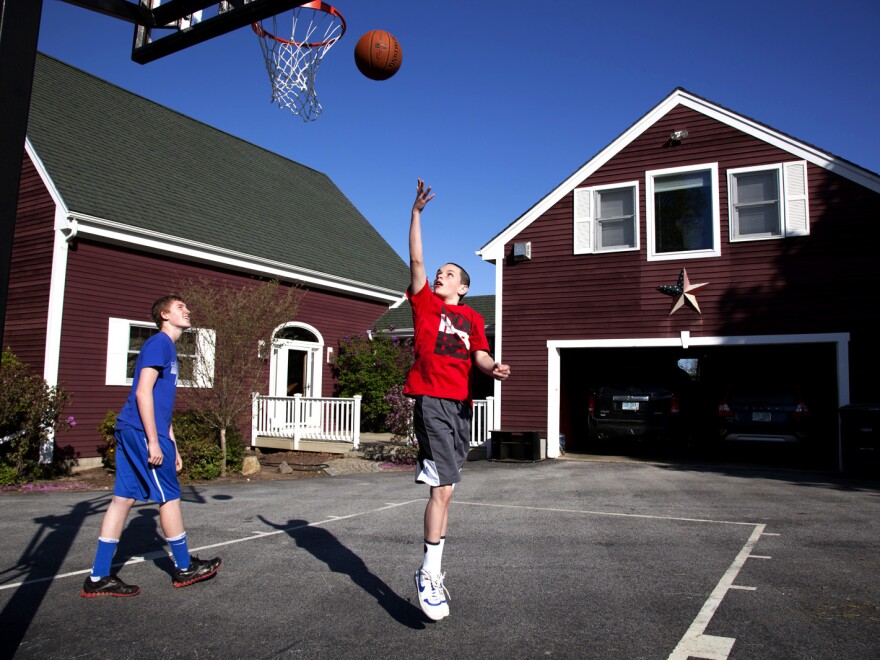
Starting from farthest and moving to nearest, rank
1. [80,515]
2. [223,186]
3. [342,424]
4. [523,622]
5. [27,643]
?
1. [223,186]
2. [342,424]
3. [80,515]
4. [523,622]
5. [27,643]

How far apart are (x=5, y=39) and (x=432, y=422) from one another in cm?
264

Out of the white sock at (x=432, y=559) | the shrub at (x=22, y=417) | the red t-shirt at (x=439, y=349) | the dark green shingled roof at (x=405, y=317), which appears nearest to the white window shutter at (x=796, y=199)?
the dark green shingled roof at (x=405, y=317)

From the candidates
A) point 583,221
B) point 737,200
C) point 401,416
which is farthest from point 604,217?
point 401,416

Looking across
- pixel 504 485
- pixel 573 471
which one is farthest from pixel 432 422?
pixel 573 471

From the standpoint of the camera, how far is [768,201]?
13.2 meters

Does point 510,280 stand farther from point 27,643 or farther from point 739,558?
point 27,643

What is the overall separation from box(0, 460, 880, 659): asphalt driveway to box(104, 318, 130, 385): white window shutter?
5.55m

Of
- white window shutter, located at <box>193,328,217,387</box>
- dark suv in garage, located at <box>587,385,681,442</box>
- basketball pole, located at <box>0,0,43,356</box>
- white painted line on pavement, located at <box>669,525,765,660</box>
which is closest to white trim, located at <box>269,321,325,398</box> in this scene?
white window shutter, located at <box>193,328,217,387</box>

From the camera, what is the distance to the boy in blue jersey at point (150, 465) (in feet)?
14.1

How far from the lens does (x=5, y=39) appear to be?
10.0 ft

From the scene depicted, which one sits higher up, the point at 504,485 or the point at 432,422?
the point at 432,422

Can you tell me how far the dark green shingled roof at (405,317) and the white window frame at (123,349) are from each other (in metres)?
6.61

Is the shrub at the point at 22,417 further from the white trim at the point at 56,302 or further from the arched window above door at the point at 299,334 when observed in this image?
the arched window above door at the point at 299,334

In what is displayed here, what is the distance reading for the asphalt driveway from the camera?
134 inches
